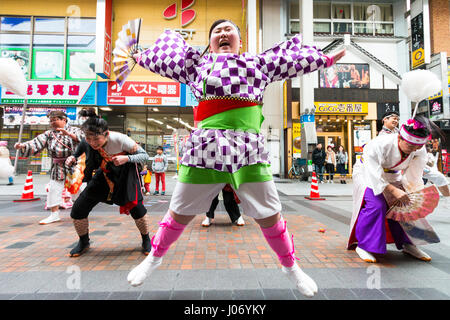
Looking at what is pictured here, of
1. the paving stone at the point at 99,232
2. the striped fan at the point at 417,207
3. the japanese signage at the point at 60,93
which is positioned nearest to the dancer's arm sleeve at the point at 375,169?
the striped fan at the point at 417,207

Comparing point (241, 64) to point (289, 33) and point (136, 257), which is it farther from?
point (289, 33)

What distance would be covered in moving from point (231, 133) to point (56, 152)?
3822 millimetres

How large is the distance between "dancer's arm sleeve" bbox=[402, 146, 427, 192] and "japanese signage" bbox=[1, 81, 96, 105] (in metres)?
14.4

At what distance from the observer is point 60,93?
1342cm

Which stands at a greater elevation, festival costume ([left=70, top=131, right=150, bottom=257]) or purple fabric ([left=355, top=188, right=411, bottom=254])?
festival costume ([left=70, top=131, right=150, bottom=257])

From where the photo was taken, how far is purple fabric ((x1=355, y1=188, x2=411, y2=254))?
2.55m

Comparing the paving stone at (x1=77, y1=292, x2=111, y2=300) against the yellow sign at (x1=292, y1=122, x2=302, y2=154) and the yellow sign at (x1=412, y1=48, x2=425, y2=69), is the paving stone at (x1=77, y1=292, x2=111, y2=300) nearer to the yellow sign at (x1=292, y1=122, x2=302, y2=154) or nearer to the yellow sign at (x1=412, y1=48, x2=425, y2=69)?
the yellow sign at (x1=292, y1=122, x2=302, y2=154)

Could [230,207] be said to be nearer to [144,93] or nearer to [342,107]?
[144,93]

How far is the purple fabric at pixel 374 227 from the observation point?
100 inches

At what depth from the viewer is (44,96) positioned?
13.3 metres

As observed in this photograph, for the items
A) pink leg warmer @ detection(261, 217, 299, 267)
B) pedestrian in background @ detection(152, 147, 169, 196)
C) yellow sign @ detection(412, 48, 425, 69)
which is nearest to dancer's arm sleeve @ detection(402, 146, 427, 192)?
pink leg warmer @ detection(261, 217, 299, 267)

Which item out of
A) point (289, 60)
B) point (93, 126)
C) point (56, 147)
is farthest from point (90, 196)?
point (289, 60)

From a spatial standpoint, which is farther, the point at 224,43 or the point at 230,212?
the point at 230,212
